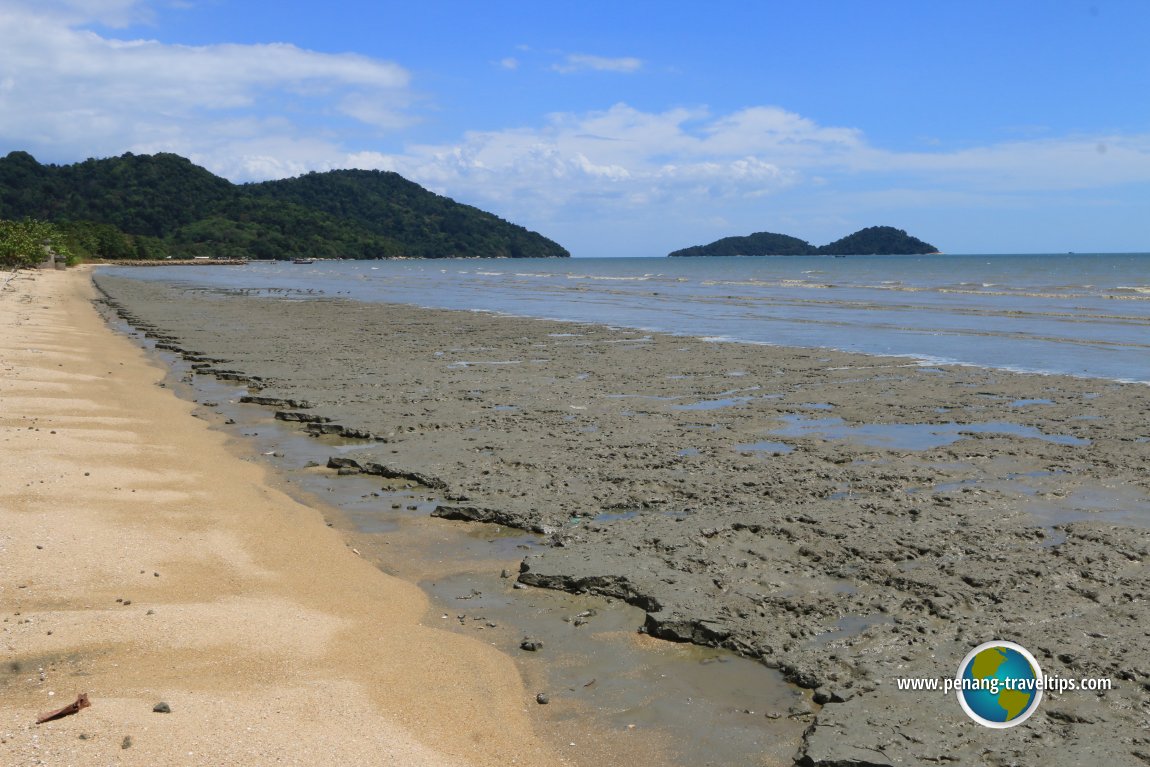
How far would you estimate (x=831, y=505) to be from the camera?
27.7ft

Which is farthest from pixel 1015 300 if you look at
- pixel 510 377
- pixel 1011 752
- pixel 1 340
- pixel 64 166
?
pixel 64 166

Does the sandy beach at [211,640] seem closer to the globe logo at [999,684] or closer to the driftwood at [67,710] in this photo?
the driftwood at [67,710]

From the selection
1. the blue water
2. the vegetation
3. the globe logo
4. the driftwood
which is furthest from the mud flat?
the vegetation

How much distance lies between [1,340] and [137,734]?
18.8 meters

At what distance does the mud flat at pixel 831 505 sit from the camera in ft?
16.5

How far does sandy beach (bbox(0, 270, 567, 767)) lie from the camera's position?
13.7ft

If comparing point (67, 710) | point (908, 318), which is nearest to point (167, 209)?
point (908, 318)

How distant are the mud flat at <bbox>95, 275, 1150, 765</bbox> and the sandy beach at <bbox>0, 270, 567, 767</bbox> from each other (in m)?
1.37

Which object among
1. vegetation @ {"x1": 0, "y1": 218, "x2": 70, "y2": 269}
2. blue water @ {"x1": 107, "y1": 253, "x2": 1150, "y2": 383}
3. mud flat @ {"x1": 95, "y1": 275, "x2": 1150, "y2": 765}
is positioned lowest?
mud flat @ {"x1": 95, "y1": 275, "x2": 1150, "y2": 765}

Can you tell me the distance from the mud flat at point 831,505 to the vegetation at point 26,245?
53.8 metres

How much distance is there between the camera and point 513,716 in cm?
477

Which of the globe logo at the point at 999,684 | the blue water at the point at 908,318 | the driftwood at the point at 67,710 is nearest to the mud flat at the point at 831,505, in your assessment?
the globe logo at the point at 999,684

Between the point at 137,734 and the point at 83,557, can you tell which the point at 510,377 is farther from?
the point at 137,734

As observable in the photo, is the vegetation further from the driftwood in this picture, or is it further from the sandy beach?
the driftwood
